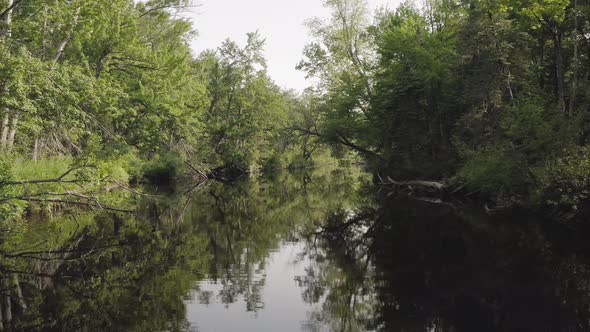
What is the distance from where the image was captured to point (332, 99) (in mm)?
37969

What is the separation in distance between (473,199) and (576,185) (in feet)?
35.3

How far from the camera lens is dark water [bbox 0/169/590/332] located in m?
7.51

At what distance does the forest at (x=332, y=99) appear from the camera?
14.3 m

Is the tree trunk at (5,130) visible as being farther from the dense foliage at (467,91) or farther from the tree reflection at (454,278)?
the dense foliage at (467,91)

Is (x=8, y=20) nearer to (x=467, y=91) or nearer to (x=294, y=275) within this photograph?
(x=294, y=275)

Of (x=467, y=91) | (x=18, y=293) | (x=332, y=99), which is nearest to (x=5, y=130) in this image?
(x=18, y=293)

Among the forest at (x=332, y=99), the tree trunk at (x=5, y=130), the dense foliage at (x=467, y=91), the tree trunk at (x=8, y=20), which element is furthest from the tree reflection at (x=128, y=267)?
the dense foliage at (x=467, y=91)

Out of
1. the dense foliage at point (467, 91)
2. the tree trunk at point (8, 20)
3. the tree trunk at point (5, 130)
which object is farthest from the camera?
the dense foliage at point (467, 91)

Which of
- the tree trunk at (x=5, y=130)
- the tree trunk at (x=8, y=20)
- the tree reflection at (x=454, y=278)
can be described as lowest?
the tree reflection at (x=454, y=278)

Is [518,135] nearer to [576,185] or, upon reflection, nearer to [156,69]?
[576,185]

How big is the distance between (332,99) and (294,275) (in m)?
28.7

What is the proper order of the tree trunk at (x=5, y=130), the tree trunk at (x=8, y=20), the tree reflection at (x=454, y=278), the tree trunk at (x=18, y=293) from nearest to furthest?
1. the tree reflection at (x=454, y=278)
2. the tree trunk at (x=18, y=293)
3. the tree trunk at (x=8, y=20)
4. the tree trunk at (x=5, y=130)

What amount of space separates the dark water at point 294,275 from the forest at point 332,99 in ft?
5.85

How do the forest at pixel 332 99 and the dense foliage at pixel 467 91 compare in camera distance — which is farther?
the dense foliage at pixel 467 91
